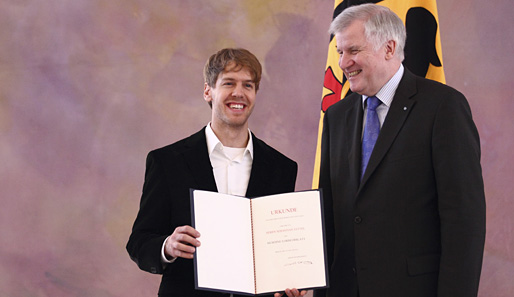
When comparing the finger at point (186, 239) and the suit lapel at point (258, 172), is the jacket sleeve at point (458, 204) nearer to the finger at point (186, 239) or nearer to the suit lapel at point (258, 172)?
the suit lapel at point (258, 172)

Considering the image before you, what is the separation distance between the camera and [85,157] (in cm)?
460

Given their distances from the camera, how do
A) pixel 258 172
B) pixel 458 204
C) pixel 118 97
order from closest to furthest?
pixel 458 204 → pixel 258 172 → pixel 118 97

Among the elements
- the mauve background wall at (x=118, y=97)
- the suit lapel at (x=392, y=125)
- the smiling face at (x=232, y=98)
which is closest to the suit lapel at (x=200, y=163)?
the smiling face at (x=232, y=98)

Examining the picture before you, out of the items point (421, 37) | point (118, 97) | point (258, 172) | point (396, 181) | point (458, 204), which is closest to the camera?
point (458, 204)

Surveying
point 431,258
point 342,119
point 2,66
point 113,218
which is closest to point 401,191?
point 431,258

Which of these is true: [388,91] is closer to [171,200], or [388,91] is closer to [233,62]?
[233,62]

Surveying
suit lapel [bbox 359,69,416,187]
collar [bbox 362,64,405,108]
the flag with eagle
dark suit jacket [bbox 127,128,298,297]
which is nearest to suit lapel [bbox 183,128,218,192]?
dark suit jacket [bbox 127,128,298,297]

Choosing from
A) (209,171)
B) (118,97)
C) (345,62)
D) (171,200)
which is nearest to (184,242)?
(171,200)

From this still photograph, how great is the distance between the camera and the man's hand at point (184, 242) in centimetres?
201

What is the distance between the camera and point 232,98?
2.36 meters

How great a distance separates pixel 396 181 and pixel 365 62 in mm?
461

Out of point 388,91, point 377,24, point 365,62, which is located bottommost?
point 388,91

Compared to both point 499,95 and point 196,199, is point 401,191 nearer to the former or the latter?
point 196,199

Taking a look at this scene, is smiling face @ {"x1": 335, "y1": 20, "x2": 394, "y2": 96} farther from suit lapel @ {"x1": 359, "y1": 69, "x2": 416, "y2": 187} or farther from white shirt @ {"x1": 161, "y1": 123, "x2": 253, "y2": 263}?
white shirt @ {"x1": 161, "y1": 123, "x2": 253, "y2": 263}
